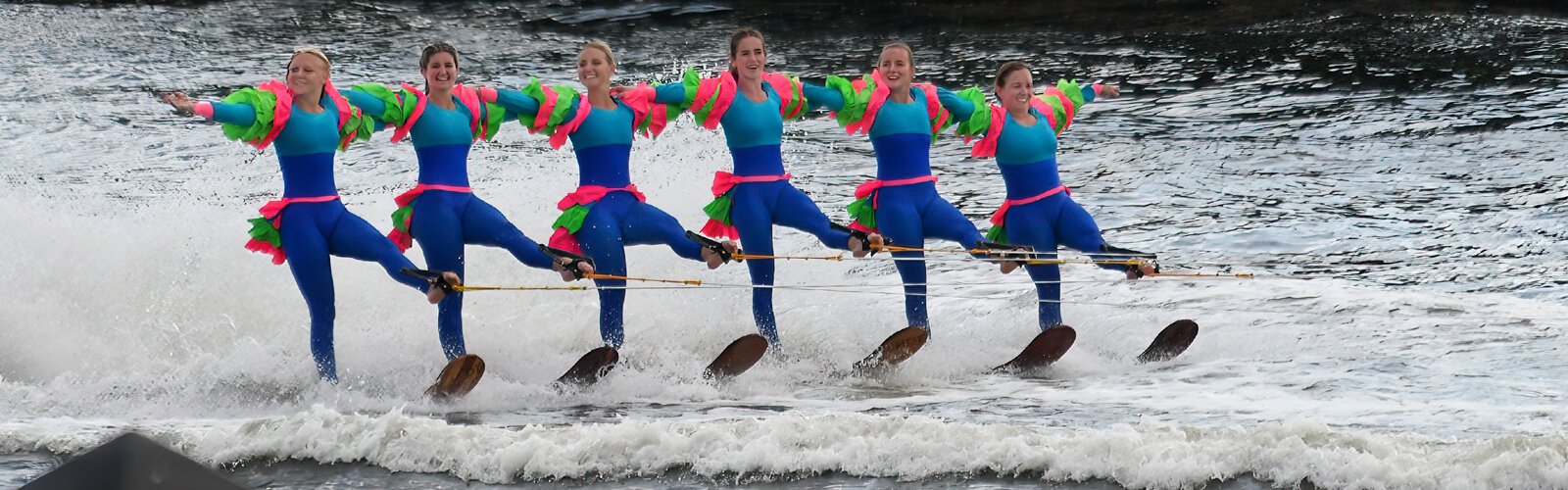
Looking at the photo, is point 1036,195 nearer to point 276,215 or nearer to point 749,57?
point 749,57

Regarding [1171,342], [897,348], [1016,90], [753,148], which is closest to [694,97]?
[753,148]

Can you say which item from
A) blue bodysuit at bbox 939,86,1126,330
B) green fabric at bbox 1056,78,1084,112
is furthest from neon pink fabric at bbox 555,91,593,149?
green fabric at bbox 1056,78,1084,112

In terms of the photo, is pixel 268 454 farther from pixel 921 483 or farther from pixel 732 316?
pixel 732 316

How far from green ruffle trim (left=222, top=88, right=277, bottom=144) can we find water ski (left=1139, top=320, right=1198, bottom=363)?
12.6 ft

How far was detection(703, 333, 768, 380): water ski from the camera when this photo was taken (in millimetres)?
7180

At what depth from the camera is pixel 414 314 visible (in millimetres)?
8742

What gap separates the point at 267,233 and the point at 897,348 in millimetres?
2547

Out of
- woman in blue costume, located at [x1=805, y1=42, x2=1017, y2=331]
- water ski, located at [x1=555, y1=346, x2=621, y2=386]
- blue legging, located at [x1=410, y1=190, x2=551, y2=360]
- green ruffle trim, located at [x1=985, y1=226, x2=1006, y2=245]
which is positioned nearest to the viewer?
blue legging, located at [x1=410, y1=190, x2=551, y2=360]

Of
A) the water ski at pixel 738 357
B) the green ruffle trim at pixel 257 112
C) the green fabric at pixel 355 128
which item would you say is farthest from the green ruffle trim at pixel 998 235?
the green ruffle trim at pixel 257 112

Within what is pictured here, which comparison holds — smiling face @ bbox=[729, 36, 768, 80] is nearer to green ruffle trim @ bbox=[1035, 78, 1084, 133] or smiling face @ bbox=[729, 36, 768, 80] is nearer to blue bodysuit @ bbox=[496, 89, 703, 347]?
blue bodysuit @ bbox=[496, 89, 703, 347]

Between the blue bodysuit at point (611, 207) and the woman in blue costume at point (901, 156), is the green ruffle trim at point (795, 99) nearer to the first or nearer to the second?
the woman in blue costume at point (901, 156)

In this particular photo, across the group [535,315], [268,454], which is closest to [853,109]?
[535,315]

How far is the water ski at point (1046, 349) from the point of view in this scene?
7.62 metres

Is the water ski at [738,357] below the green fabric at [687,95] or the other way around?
below
